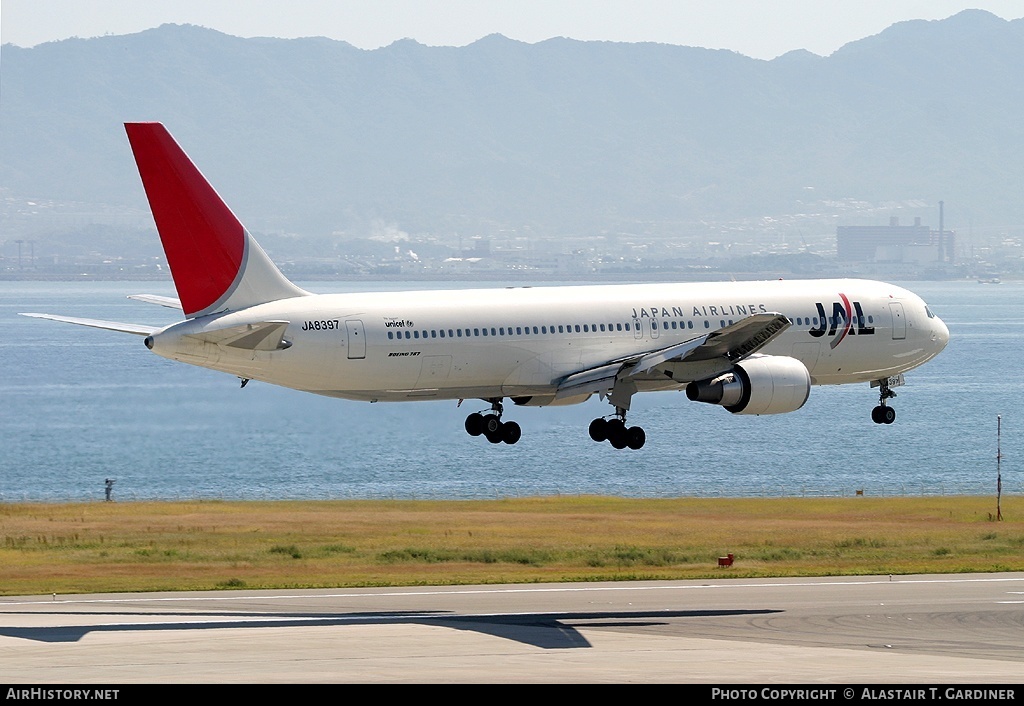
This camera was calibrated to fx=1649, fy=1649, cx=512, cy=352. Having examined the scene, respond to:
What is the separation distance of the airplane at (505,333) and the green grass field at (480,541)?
31.2 feet

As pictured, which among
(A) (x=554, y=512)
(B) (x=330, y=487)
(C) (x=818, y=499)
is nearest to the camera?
(A) (x=554, y=512)

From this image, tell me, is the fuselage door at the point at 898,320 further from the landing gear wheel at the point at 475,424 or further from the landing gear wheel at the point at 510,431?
the landing gear wheel at the point at 475,424

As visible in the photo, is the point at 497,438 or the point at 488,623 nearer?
the point at 488,623

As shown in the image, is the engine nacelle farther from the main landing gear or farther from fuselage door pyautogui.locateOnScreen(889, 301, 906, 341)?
the main landing gear

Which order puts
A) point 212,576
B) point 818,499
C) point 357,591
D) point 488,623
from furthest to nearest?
point 818,499
point 212,576
point 357,591
point 488,623

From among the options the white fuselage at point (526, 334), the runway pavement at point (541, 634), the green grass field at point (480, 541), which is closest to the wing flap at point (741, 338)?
the white fuselage at point (526, 334)

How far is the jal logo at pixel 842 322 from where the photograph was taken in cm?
6725

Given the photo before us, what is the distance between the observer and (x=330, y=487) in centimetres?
14750

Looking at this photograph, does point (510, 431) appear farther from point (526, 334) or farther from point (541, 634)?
point (541, 634)

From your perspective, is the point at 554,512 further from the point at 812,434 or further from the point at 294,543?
the point at 812,434

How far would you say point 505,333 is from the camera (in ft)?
200

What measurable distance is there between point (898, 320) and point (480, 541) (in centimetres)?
2902

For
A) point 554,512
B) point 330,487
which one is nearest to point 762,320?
point 554,512
